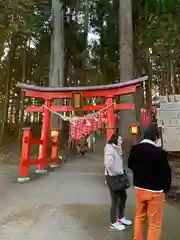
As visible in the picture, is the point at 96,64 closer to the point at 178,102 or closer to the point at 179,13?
the point at 179,13

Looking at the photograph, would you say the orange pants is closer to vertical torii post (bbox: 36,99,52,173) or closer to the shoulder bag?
the shoulder bag

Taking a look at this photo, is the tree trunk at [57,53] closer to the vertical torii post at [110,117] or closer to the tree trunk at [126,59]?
the tree trunk at [126,59]

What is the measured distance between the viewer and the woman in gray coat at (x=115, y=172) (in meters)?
4.06

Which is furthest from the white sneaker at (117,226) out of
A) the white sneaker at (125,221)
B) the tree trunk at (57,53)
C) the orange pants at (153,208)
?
the tree trunk at (57,53)

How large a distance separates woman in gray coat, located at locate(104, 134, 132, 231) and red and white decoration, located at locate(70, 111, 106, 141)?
418 cm

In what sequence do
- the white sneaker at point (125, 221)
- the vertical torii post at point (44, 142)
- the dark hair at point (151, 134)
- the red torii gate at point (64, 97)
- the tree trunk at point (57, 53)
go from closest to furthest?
the dark hair at point (151, 134)
the white sneaker at point (125, 221)
the red torii gate at point (64, 97)
the vertical torii post at point (44, 142)
the tree trunk at point (57, 53)

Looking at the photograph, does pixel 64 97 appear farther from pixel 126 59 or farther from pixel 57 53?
pixel 57 53

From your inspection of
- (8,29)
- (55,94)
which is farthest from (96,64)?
(55,94)

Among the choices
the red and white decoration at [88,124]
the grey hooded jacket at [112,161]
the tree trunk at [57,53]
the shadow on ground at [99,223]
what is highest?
the tree trunk at [57,53]

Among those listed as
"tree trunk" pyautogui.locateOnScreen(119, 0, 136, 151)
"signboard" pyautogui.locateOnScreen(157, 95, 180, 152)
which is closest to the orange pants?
"signboard" pyautogui.locateOnScreen(157, 95, 180, 152)

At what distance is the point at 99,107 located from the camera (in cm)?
865

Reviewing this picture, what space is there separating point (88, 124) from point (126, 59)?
3.85 m

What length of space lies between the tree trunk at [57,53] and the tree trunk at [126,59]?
2.79m

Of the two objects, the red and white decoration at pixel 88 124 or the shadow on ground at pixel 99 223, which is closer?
the shadow on ground at pixel 99 223
